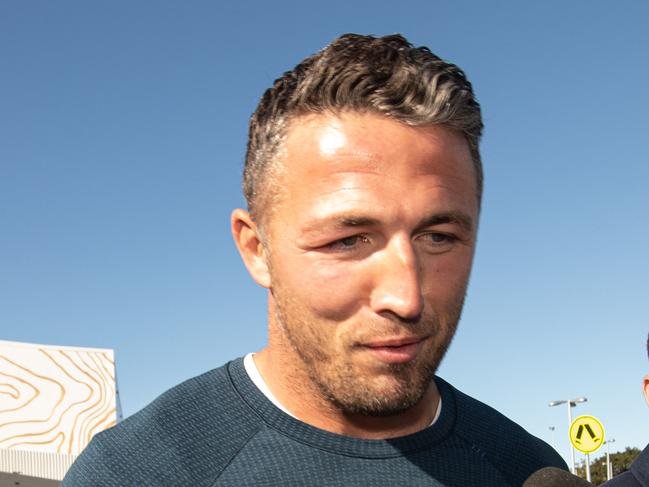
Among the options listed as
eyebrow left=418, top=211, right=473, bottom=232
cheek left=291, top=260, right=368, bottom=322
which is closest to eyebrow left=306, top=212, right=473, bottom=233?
eyebrow left=418, top=211, right=473, bottom=232

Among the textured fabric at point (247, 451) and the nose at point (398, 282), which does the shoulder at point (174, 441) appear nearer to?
the textured fabric at point (247, 451)

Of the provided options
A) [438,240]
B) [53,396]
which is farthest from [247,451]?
[53,396]

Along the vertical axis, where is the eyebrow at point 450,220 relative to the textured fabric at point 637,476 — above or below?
above

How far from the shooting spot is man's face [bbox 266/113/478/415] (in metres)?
2.40

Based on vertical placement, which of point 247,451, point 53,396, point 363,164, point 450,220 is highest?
point 53,396

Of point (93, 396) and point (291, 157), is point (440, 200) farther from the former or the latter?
point (93, 396)

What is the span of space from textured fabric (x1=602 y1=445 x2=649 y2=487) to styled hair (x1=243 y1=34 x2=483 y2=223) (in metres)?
2.39

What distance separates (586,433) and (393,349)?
65.1 ft

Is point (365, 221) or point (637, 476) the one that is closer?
point (365, 221)

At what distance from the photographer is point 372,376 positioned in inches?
96.1

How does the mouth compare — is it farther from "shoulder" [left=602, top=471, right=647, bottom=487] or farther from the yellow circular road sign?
the yellow circular road sign

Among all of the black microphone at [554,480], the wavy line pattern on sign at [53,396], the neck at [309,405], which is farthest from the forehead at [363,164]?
the wavy line pattern on sign at [53,396]

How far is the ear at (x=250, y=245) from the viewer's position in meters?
2.69

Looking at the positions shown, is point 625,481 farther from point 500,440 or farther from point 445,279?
point 445,279
